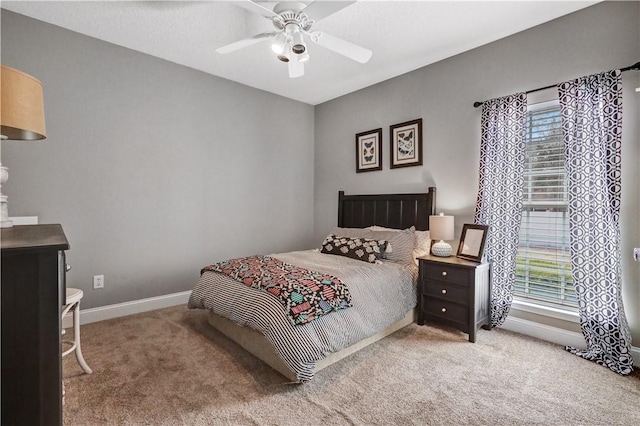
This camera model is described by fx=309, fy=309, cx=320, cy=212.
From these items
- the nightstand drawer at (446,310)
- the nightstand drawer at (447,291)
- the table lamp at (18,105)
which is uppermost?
the table lamp at (18,105)

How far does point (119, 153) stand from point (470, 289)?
11.7ft

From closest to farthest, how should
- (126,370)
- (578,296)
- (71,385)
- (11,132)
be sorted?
(11,132), (71,385), (126,370), (578,296)

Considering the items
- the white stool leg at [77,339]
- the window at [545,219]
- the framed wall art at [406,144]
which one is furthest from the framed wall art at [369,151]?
the white stool leg at [77,339]

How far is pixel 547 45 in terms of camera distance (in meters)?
2.64

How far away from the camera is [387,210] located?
12.5ft

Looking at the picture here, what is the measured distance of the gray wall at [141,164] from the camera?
2730 mm

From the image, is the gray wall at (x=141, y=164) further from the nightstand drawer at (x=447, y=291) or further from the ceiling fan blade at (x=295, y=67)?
the nightstand drawer at (x=447, y=291)

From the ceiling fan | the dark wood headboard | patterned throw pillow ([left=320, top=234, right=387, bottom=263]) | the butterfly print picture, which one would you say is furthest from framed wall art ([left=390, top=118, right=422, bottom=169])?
the ceiling fan

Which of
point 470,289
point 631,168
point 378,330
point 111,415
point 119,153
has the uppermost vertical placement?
point 119,153

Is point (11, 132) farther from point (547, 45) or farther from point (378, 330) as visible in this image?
point (547, 45)

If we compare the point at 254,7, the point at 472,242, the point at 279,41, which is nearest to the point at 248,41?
the point at 279,41

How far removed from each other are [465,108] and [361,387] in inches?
109

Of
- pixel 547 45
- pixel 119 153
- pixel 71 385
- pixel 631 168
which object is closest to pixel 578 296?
pixel 631 168

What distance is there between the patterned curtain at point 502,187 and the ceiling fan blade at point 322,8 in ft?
5.81
